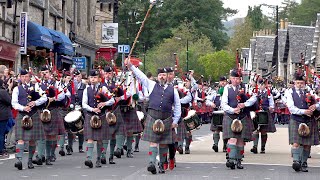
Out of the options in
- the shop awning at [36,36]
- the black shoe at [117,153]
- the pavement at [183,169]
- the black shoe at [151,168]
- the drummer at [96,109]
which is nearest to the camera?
the pavement at [183,169]

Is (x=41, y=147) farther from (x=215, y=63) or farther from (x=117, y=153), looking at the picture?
(x=215, y=63)

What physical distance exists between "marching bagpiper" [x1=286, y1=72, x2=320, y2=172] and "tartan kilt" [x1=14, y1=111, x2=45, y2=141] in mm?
4346

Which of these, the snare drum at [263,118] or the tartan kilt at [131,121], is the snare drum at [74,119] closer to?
the tartan kilt at [131,121]

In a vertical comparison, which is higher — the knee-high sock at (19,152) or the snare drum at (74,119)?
the snare drum at (74,119)

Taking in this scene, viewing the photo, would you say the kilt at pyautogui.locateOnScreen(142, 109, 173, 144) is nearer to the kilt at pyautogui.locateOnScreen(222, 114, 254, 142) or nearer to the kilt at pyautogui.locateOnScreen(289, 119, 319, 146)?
the kilt at pyautogui.locateOnScreen(222, 114, 254, 142)

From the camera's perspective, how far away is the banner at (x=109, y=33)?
192 ft

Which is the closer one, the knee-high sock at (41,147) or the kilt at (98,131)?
the kilt at (98,131)

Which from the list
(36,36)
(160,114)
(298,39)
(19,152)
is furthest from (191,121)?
(298,39)

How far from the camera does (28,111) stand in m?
16.2

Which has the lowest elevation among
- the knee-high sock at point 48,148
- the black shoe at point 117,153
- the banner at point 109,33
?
the black shoe at point 117,153

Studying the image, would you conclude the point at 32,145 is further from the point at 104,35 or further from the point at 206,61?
the point at 206,61

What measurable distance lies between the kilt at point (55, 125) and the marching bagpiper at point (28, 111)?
798 mm

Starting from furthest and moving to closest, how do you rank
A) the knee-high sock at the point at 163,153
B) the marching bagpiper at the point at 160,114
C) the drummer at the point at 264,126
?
the drummer at the point at 264,126 < the knee-high sock at the point at 163,153 < the marching bagpiper at the point at 160,114

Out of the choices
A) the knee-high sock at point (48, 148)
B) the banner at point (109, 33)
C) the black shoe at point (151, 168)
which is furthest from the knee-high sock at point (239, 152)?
the banner at point (109, 33)
